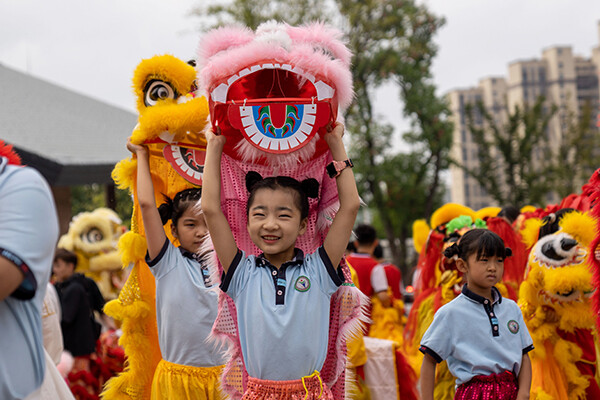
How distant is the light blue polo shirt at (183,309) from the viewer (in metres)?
3.80

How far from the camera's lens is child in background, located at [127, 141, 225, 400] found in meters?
3.78

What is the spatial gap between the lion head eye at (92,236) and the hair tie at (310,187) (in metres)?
6.78

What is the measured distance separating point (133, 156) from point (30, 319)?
6.50ft

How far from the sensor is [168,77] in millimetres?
4152

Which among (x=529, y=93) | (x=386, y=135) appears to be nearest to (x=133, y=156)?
(x=386, y=135)

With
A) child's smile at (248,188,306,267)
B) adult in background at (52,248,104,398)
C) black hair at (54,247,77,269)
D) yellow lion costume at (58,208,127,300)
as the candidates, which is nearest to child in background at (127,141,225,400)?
child's smile at (248,188,306,267)

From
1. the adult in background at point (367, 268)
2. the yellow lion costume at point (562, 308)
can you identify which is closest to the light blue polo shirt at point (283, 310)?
the yellow lion costume at point (562, 308)

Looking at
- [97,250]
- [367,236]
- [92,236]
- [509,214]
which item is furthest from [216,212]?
[92,236]

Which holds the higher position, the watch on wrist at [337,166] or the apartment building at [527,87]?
the apartment building at [527,87]

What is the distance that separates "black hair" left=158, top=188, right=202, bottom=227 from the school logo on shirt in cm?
123

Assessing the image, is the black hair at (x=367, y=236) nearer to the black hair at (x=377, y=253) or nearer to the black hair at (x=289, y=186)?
the black hair at (x=377, y=253)

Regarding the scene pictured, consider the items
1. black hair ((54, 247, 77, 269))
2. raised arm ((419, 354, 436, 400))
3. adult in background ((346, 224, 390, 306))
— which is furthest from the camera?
adult in background ((346, 224, 390, 306))

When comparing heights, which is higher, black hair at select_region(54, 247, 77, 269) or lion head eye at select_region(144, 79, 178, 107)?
lion head eye at select_region(144, 79, 178, 107)

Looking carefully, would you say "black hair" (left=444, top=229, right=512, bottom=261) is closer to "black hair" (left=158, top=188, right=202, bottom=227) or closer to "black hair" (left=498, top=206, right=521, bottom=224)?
"black hair" (left=158, top=188, right=202, bottom=227)
